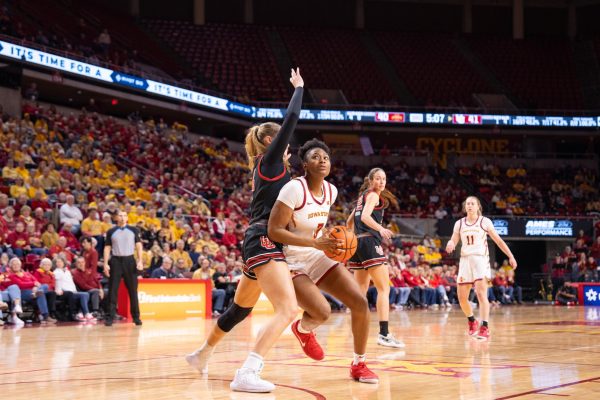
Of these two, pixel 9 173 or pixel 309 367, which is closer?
pixel 309 367

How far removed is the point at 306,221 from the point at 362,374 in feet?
4.20

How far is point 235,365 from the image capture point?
743cm

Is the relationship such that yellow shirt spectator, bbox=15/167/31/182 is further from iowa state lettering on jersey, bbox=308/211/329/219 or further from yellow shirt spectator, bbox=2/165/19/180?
iowa state lettering on jersey, bbox=308/211/329/219

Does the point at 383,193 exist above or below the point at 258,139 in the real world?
below

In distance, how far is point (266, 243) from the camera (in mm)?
5863

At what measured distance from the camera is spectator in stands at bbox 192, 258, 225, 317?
17.9 meters

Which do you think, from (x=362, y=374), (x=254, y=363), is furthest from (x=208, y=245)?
(x=254, y=363)

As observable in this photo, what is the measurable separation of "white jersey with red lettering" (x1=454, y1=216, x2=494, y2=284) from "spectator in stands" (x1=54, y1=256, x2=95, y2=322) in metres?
7.64

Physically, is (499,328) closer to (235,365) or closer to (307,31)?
(235,365)

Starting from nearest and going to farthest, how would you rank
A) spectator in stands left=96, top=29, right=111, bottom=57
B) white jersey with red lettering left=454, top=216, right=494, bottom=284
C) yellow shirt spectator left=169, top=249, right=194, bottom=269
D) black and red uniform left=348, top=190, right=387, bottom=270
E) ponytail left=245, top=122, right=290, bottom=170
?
ponytail left=245, top=122, right=290, bottom=170 → black and red uniform left=348, top=190, right=387, bottom=270 → white jersey with red lettering left=454, top=216, right=494, bottom=284 → yellow shirt spectator left=169, top=249, right=194, bottom=269 → spectator in stands left=96, top=29, right=111, bottom=57

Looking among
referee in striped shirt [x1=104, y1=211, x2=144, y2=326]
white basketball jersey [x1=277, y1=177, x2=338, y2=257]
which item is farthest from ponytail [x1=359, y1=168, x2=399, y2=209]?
referee in striped shirt [x1=104, y1=211, x2=144, y2=326]

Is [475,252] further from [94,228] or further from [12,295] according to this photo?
[94,228]

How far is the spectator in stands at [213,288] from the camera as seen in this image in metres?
17.9

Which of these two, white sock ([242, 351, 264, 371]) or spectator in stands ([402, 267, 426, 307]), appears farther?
spectator in stands ([402, 267, 426, 307])
